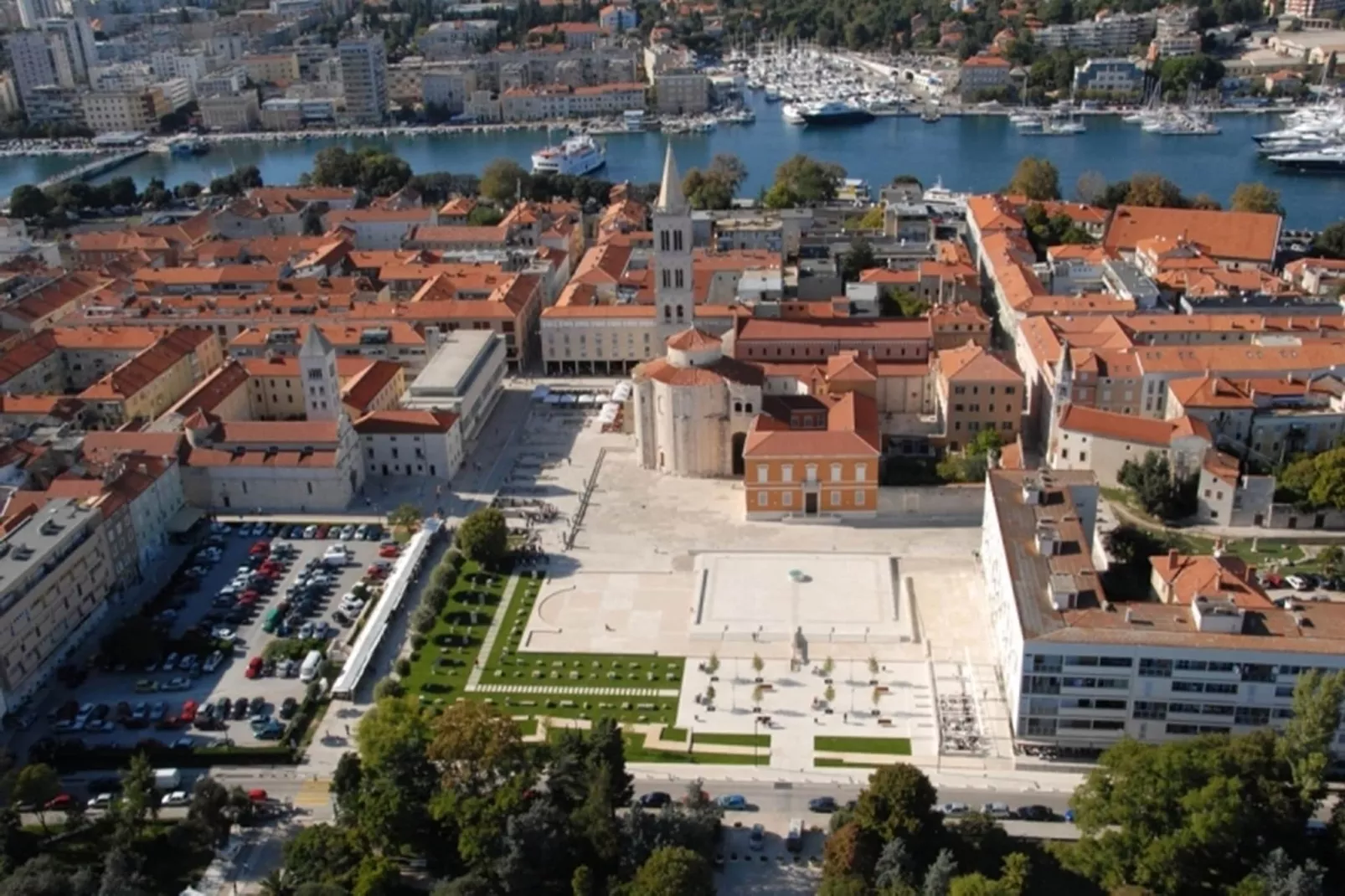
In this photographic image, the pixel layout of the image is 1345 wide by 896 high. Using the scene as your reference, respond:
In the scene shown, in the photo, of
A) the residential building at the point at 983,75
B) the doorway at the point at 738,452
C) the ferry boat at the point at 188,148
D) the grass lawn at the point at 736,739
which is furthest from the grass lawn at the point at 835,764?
the ferry boat at the point at 188,148

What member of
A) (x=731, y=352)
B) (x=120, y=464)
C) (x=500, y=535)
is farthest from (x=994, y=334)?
(x=120, y=464)

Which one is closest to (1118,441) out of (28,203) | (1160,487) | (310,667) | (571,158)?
(1160,487)

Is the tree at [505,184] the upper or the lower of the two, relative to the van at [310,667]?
upper

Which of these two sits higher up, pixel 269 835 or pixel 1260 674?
pixel 1260 674

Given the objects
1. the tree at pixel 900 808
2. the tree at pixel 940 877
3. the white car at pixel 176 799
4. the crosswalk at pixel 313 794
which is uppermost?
the tree at pixel 900 808

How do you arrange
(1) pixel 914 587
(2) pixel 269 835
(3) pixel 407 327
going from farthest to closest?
(3) pixel 407 327, (1) pixel 914 587, (2) pixel 269 835

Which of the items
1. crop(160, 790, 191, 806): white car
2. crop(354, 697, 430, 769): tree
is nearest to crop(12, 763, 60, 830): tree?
crop(160, 790, 191, 806): white car

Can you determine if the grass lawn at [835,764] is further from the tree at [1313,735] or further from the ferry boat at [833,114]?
the ferry boat at [833,114]

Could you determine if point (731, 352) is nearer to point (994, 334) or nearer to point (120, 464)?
point (994, 334)
